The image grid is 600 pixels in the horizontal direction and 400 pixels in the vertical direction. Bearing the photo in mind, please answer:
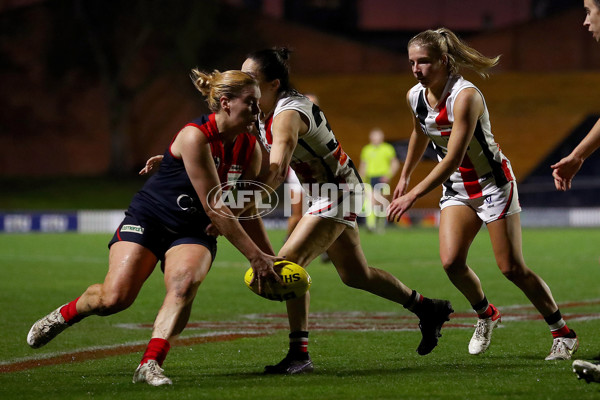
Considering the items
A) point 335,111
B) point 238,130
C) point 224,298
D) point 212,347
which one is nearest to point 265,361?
point 212,347

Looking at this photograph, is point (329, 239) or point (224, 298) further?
point (224, 298)

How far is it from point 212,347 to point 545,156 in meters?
25.1

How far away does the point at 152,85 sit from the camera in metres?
35.9

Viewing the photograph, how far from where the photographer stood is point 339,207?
6016 mm

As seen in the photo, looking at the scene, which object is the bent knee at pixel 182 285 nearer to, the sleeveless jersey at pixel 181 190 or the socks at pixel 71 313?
the sleeveless jersey at pixel 181 190

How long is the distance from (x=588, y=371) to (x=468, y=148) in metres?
1.84

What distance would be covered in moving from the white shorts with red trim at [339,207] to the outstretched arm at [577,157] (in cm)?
129

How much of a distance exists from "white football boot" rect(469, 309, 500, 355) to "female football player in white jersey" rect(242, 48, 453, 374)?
0.86 ft

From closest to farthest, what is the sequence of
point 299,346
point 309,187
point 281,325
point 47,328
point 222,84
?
point 222,84
point 47,328
point 299,346
point 309,187
point 281,325

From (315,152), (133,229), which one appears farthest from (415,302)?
(133,229)

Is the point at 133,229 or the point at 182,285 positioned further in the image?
the point at 133,229

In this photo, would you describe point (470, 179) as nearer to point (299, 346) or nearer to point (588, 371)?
point (299, 346)

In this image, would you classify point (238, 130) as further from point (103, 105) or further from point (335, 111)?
point (103, 105)

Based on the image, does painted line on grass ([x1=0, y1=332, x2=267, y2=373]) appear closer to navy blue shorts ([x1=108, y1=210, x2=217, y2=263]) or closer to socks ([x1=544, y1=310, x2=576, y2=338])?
navy blue shorts ([x1=108, y1=210, x2=217, y2=263])
